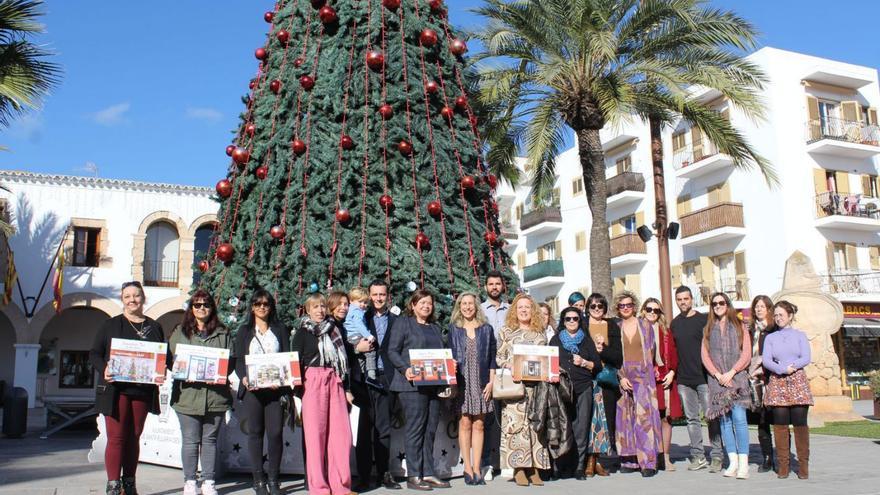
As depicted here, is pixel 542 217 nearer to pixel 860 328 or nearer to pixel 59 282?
pixel 860 328

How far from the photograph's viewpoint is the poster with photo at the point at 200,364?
6488mm

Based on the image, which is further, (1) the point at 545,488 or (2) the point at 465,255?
(2) the point at 465,255

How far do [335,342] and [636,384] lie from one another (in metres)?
3.18

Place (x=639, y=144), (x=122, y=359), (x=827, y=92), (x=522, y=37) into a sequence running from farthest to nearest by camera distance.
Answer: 1. (x=639, y=144)
2. (x=827, y=92)
3. (x=522, y=37)
4. (x=122, y=359)

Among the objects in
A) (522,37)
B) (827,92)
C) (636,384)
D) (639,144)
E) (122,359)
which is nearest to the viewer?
(122,359)

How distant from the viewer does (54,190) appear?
1011 inches

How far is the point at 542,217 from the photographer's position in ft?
130

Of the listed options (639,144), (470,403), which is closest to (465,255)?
(470,403)

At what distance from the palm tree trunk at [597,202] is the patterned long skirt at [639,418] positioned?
22.6 ft

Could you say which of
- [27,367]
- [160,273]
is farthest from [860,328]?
[27,367]

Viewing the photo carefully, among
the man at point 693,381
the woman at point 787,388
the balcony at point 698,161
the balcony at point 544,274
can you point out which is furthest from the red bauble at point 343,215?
the balcony at point 544,274

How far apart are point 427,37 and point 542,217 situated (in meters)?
30.7

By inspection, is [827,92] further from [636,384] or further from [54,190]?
[54,190]

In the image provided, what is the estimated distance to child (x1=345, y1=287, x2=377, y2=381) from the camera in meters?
7.14
